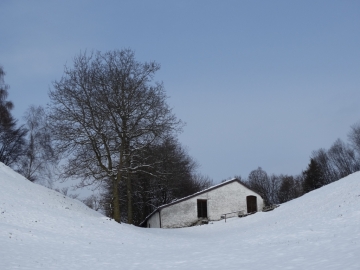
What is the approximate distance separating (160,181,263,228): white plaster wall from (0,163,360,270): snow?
13409 mm

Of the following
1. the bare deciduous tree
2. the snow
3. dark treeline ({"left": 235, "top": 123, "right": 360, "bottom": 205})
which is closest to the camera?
the snow

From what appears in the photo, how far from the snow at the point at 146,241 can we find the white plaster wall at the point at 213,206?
13.4 m

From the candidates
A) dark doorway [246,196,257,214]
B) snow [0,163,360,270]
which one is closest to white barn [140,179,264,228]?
dark doorway [246,196,257,214]

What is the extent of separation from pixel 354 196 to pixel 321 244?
10.5 m

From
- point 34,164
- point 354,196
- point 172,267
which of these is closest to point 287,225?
point 354,196

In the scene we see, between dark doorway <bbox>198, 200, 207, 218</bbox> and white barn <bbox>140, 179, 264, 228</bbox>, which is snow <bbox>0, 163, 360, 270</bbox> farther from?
dark doorway <bbox>198, 200, 207, 218</bbox>

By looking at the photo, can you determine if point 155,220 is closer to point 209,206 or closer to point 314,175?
point 209,206

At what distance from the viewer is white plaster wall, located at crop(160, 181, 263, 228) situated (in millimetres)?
41781

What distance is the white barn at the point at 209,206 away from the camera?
41.8 metres

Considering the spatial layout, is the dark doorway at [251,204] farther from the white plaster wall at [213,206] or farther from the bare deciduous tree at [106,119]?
the bare deciduous tree at [106,119]

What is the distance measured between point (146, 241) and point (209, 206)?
20.7m

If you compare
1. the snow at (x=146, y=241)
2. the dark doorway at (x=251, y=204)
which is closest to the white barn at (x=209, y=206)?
the dark doorway at (x=251, y=204)

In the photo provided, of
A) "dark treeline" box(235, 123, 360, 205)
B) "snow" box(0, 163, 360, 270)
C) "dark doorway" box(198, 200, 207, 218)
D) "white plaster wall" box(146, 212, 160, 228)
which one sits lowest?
"snow" box(0, 163, 360, 270)

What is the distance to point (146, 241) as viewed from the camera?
73.8 feet
